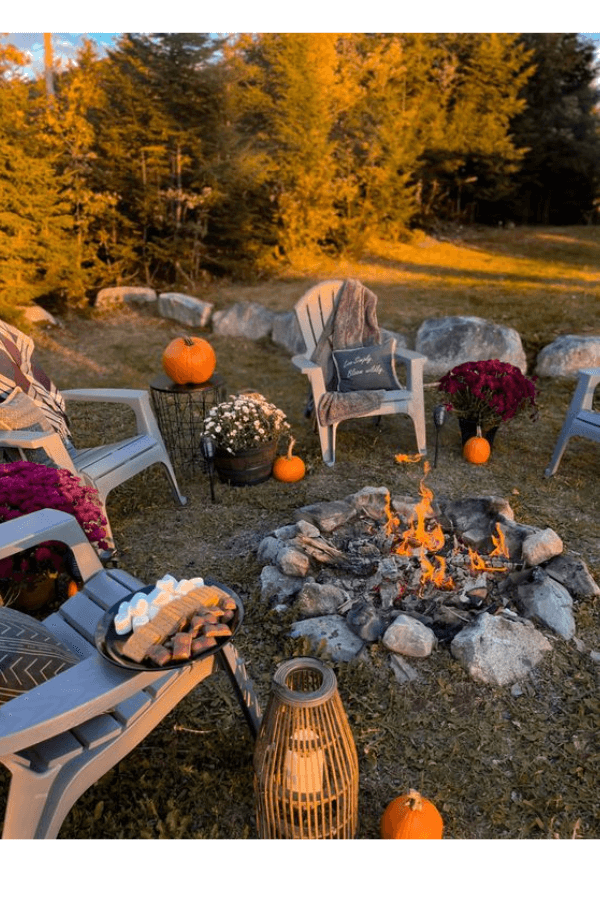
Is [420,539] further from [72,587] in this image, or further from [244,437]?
[72,587]

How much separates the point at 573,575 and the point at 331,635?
105 cm

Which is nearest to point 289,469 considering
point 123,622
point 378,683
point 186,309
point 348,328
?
point 348,328

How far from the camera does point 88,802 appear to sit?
75.7 inches

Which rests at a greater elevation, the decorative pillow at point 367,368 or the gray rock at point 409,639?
the decorative pillow at point 367,368

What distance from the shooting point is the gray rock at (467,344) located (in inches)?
219

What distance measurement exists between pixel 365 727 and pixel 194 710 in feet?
1.91

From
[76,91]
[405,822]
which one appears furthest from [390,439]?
[76,91]

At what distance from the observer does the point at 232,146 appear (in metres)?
8.34

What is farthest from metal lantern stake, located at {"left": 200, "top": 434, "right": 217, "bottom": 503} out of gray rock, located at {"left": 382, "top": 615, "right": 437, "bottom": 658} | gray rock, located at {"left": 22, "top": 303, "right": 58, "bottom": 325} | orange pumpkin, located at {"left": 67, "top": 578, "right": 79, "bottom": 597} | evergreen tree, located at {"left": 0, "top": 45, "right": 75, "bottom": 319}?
gray rock, located at {"left": 22, "top": 303, "right": 58, "bottom": 325}

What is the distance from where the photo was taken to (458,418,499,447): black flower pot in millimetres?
4133

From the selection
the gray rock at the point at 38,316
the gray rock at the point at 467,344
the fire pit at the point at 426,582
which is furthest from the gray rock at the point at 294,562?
the gray rock at the point at 38,316

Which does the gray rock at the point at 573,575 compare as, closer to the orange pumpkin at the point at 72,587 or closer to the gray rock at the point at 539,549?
the gray rock at the point at 539,549

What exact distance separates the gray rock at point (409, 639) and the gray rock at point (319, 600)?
273mm
